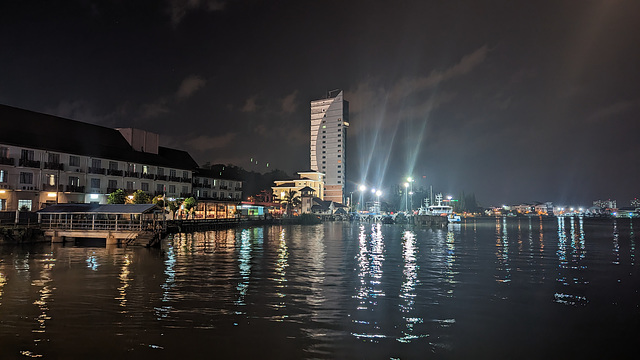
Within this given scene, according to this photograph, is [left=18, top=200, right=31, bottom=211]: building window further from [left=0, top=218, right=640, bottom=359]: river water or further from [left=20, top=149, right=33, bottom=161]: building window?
[left=0, top=218, right=640, bottom=359]: river water

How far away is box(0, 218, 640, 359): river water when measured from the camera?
38.0ft

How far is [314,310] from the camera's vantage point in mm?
15523

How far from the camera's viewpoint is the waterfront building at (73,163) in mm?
51938

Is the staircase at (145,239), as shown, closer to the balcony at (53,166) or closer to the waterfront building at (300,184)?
the balcony at (53,166)

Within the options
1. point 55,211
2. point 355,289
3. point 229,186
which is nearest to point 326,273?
point 355,289

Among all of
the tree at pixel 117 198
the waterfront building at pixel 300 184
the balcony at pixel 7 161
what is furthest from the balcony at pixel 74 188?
the waterfront building at pixel 300 184

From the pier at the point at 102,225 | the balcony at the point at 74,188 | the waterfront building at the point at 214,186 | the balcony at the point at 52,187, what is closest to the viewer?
the pier at the point at 102,225

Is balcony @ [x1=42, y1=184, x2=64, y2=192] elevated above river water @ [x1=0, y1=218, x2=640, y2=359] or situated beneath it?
elevated above

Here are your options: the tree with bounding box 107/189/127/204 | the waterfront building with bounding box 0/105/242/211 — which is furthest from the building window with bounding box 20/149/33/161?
the tree with bounding box 107/189/127/204

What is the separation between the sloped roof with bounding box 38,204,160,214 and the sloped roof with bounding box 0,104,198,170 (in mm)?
14524

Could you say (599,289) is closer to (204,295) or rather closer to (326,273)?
(326,273)

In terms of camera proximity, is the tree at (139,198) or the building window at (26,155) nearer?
the building window at (26,155)

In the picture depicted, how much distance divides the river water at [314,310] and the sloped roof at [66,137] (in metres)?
33.7

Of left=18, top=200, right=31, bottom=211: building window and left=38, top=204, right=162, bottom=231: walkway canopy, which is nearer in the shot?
left=38, top=204, right=162, bottom=231: walkway canopy
